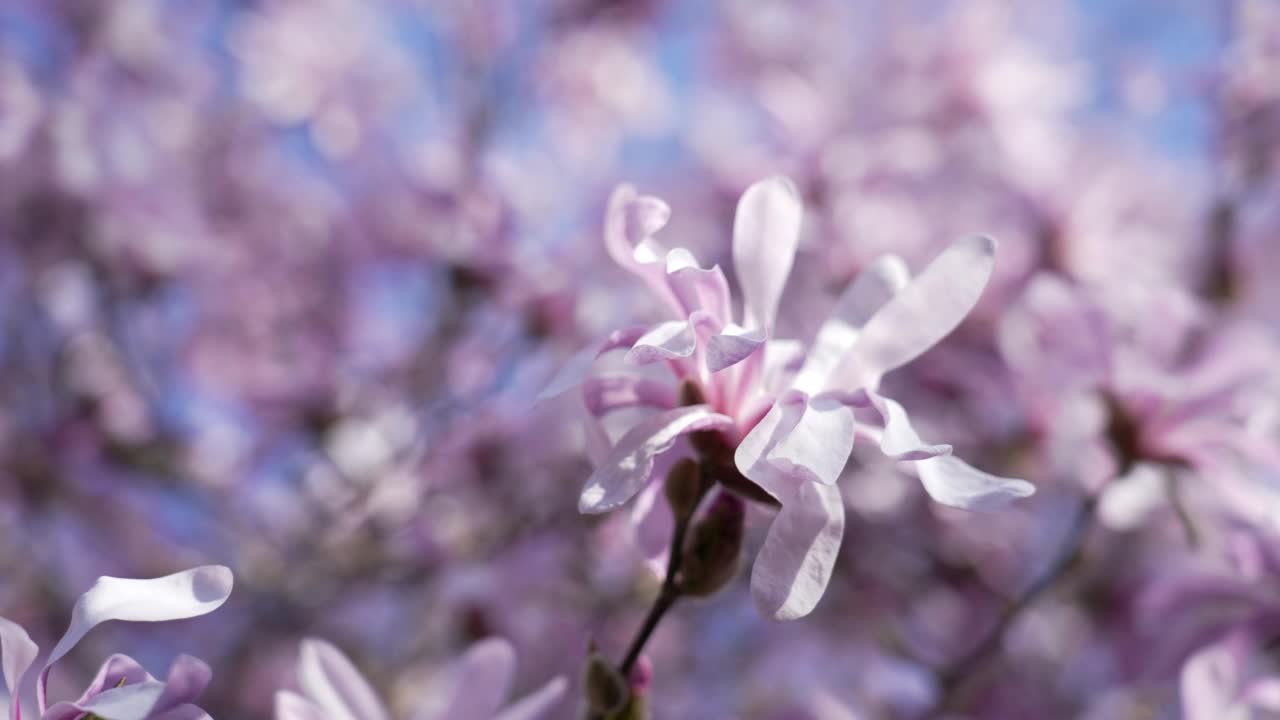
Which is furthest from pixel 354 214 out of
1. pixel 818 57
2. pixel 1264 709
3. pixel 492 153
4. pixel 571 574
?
pixel 1264 709

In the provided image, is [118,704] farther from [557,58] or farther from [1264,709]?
[557,58]

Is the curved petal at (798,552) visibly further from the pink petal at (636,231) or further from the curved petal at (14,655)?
the curved petal at (14,655)

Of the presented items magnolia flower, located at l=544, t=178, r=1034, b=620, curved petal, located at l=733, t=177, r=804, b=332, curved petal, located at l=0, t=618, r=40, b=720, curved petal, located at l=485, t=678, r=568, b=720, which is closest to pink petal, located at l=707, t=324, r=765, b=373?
magnolia flower, located at l=544, t=178, r=1034, b=620

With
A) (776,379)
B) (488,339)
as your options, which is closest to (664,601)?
(776,379)

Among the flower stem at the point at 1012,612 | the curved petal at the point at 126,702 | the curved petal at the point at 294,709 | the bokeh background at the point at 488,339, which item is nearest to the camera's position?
the curved petal at the point at 126,702

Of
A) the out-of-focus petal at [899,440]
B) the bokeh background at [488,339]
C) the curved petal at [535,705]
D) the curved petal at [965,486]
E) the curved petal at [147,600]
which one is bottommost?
the bokeh background at [488,339]

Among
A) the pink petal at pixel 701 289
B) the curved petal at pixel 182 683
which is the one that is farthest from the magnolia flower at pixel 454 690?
the pink petal at pixel 701 289
